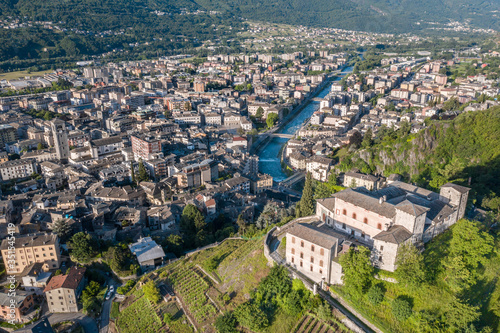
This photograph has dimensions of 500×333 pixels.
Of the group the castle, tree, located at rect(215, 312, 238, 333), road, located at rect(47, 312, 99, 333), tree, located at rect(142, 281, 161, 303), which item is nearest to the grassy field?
road, located at rect(47, 312, 99, 333)

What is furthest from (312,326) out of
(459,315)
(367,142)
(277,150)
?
(277,150)

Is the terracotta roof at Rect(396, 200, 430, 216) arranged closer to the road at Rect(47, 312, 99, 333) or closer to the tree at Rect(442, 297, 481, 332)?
the tree at Rect(442, 297, 481, 332)

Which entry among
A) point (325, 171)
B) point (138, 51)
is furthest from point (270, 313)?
point (138, 51)

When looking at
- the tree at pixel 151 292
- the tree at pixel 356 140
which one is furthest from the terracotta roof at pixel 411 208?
the tree at pixel 356 140

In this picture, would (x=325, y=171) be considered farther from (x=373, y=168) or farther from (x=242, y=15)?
(x=242, y=15)

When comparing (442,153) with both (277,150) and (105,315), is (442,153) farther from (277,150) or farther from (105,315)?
(105,315)
